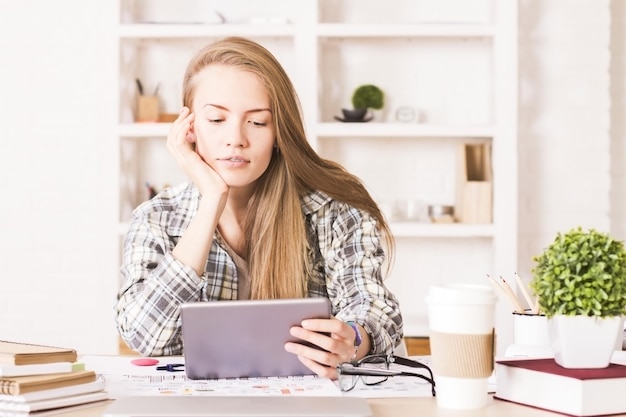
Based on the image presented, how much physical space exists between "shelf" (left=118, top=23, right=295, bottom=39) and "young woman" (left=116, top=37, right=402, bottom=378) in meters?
1.52

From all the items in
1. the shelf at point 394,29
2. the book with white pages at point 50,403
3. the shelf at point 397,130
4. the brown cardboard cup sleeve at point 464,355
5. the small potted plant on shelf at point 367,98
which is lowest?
the book with white pages at point 50,403

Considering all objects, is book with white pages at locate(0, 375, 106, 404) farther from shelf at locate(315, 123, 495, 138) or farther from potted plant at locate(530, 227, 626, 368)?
Answer: shelf at locate(315, 123, 495, 138)

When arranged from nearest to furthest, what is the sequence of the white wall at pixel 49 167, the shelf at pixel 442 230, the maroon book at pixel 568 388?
the maroon book at pixel 568 388
the shelf at pixel 442 230
the white wall at pixel 49 167

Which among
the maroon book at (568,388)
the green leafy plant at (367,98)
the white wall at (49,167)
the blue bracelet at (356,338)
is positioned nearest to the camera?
the maroon book at (568,388)

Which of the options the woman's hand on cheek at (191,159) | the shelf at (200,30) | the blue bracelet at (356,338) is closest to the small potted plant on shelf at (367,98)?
the shelf at (200,30)

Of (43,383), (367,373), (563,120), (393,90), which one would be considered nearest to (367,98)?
(393,90)

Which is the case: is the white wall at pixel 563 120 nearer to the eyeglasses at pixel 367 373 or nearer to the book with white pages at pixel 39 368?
the eyeglasses at pixel 367 373

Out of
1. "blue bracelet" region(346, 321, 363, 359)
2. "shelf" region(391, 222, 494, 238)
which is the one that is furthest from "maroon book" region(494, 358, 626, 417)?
"shelf" region(391, 222, 494, 238)

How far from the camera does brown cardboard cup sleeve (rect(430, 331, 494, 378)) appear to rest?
3.99 ft

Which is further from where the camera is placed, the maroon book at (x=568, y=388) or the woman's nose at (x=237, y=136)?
the woman's nose at (x=237, y=136)

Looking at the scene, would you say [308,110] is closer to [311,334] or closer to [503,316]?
[503,316]

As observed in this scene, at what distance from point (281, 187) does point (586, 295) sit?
3.36 ft

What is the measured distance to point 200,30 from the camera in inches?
144

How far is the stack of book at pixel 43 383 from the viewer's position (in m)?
1.18
